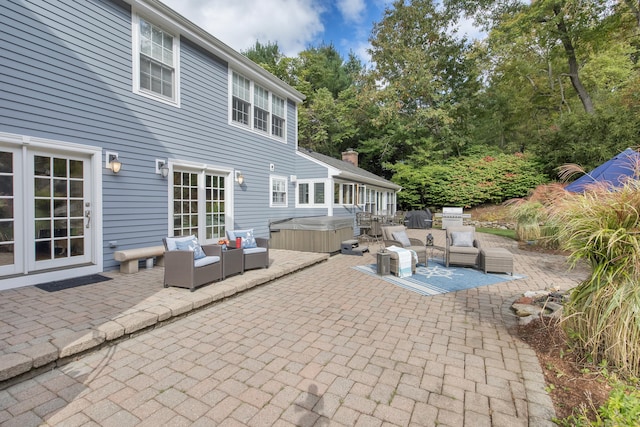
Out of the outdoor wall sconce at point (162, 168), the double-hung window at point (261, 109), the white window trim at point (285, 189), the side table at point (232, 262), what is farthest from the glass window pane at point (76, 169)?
the white window trim at point (285, 189)

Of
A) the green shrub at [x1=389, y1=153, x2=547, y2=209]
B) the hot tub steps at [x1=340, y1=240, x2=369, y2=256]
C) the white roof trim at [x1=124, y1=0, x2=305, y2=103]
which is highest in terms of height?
the white roof trim at [x1=124, y1=0, x2=305, y2=103]

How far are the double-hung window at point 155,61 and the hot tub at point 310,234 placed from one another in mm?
4332

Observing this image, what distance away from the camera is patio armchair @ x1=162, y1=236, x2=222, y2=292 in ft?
14.4

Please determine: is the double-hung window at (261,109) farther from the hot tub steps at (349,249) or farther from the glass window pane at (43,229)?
the glass window pane at (43,229)

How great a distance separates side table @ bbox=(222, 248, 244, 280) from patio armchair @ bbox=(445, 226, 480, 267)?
181 inches

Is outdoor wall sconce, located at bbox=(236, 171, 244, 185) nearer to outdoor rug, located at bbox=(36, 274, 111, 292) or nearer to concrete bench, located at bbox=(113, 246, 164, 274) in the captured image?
concrete bench, located at bbox=(113, 246, 164, 274)

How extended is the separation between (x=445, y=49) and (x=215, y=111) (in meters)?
18.8

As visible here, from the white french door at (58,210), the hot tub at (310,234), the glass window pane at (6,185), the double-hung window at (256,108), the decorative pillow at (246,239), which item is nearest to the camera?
the glass window pane at (6,185)

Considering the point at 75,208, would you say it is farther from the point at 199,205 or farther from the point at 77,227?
the point at 199,205

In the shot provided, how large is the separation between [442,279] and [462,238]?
168cm

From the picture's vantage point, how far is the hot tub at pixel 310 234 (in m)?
8.23

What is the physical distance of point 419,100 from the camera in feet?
67.4

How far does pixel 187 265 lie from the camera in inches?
173

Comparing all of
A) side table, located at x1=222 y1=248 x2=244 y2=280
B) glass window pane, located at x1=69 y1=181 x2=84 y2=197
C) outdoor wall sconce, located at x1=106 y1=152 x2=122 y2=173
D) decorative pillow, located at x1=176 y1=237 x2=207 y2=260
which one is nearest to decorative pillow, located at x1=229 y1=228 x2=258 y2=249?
side table, located at x1=222 y1=248 x2=244 y2=280
